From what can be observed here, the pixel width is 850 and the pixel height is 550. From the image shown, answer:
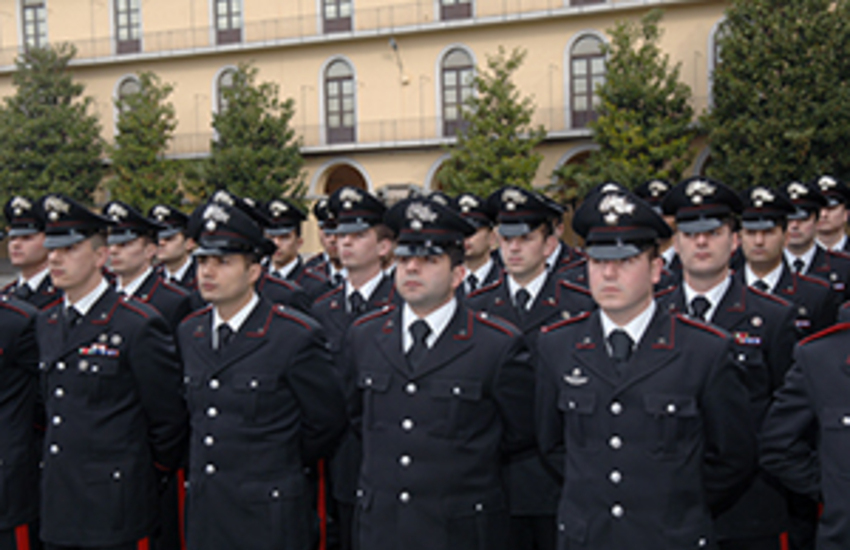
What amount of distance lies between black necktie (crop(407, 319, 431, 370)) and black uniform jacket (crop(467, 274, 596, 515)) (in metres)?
1.37

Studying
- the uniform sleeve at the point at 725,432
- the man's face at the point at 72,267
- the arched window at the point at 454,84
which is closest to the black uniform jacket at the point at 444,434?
the uniform sleeve at the point at 725,432

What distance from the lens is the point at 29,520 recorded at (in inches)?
205

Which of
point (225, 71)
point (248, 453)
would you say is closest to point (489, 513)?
point (248, 453)

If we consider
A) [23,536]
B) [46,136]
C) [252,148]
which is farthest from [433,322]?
[46,136]

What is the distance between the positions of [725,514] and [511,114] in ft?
74.3

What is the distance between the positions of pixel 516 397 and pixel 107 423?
2397mm

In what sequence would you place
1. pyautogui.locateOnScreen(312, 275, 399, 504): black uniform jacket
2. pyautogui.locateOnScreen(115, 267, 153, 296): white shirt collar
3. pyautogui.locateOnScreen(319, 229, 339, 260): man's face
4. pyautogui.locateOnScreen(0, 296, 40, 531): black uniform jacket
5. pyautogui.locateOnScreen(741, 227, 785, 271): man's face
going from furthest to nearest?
pyautogui.locateOnScreen(319, 229, 339, 260): man's face, pyautogui.locateOnScreen(115, 267, 153, 296): white shirt collar, pyautogui.locateOnScreen(741, 227, 785, 271): man's face, pyautogui.locateOnScreen(312, 275, 399, 504): black uniform jacket, pyautogui.locateOnScreen(0, 296, 40, 531): black uniform jacket

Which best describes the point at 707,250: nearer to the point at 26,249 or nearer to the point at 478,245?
the point at 478,245

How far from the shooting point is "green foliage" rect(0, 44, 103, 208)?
31.4m

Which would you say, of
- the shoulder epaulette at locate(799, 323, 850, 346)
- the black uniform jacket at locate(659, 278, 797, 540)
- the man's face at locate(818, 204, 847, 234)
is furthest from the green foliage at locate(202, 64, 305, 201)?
the shoulder epaulette at locate(799, 323, 850, 346)

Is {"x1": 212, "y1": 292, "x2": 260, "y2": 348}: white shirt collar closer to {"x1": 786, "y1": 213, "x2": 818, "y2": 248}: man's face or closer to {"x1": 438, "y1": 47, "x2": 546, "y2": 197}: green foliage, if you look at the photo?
{"x1": 786, "y1": 213, "x2": 818, "y2": 248}: man's face

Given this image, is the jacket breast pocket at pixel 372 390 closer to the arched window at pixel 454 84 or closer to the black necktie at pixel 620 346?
the black necktie at pixel 620 346

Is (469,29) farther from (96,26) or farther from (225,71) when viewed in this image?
(96,26)

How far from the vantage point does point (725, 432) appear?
12.3ft
